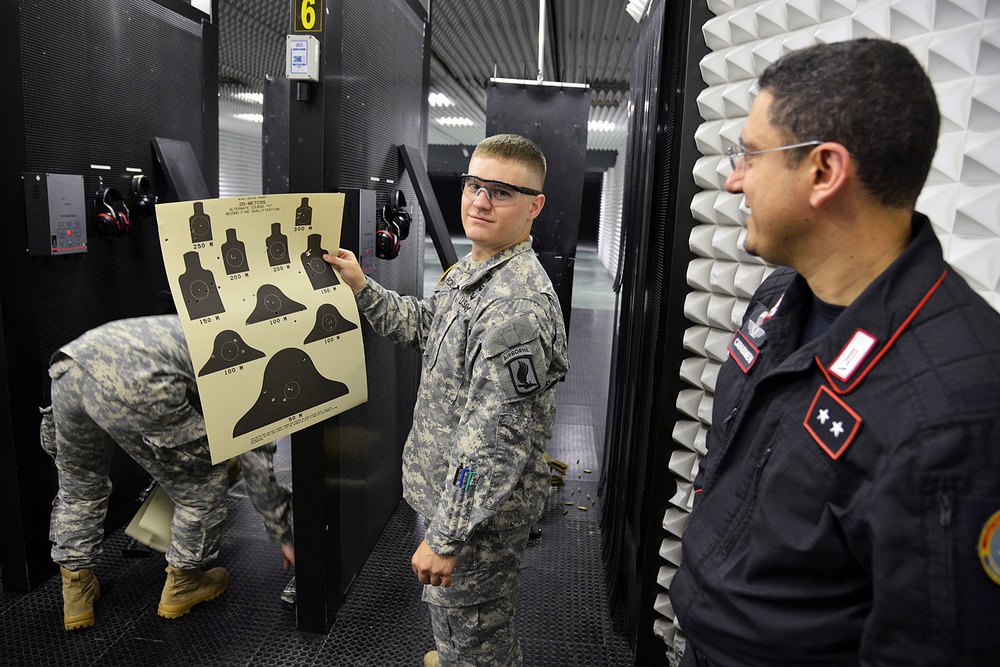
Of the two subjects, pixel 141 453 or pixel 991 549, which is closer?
pixel 991 549

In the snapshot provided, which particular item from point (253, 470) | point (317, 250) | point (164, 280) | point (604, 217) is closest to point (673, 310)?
point (317, 250)

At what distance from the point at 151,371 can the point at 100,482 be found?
626 mm

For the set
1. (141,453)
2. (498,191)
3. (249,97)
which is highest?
(249,97)

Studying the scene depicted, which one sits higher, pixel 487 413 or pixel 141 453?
pixel 487 413

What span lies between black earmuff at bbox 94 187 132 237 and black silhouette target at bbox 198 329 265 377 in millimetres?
1293

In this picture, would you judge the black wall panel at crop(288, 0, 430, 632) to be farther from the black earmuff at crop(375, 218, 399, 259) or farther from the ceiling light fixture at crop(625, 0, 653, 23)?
the ceiling light fixture at crop(625, 0, 653, 23)

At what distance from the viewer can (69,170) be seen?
2.42 metres

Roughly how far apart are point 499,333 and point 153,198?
212 cm

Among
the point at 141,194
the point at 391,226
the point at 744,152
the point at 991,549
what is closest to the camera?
the point at 991,549

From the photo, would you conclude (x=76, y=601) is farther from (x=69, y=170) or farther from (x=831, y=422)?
(x=831, y=422)

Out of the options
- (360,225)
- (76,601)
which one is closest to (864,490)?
(360,225)

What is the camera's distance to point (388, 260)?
2574 millimetres

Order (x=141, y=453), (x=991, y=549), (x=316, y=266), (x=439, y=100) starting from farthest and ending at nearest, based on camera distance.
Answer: (x=439, y=100), (x=141, y=453), (x=316, y=266), (x=991, y=549)

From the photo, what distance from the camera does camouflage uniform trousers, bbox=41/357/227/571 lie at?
7.00ft
